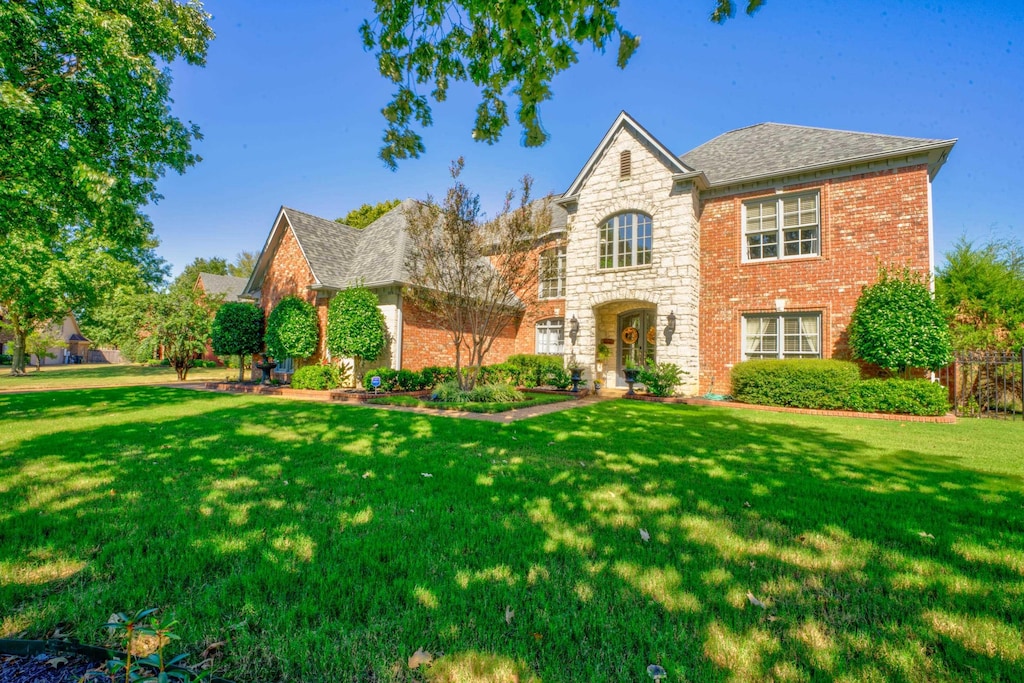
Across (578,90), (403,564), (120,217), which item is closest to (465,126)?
(578,90)

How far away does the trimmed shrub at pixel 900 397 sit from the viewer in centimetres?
1004

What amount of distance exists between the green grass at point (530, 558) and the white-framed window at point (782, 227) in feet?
29.4

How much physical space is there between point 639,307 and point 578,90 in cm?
1209

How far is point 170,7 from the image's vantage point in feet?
37.6

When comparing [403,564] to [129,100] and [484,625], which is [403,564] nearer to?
[484,625]

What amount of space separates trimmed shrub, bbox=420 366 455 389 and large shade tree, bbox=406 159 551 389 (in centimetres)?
234

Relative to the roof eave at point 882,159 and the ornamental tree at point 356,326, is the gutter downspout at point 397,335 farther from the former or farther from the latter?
the roof eave at point 882,159

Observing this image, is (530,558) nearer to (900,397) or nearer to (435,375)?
(435,375)

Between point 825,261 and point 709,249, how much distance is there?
130 inches

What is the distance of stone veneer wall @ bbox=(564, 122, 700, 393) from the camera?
13969 millimetres

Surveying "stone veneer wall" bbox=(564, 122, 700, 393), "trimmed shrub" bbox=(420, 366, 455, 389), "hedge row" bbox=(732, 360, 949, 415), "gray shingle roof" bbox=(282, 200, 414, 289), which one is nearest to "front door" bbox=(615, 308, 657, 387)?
"stone veneer wall" bbox=(564, 122, 700, 393)

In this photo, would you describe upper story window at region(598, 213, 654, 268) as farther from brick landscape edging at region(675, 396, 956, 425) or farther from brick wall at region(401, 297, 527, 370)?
brick wall at region(401, 297, 527, 370)

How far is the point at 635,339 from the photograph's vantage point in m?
16.5

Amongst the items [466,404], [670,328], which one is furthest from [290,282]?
[670,328]
